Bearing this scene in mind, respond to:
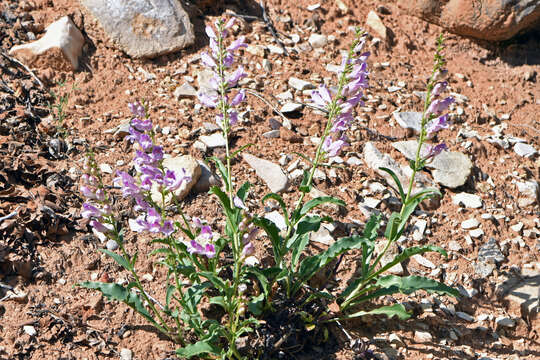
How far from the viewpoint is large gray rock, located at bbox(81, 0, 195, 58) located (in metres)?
5.21

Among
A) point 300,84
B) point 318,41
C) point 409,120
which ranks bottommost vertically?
point 409,120

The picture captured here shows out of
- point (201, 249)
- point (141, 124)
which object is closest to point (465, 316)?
point (201, 249)

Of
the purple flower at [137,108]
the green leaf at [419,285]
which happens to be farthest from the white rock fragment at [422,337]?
the purple flower at [137,108]

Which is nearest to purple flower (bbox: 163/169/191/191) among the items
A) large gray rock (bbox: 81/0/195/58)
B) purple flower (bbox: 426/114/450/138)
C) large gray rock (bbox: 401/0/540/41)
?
purple flower (bbox: 426/114/450/138)

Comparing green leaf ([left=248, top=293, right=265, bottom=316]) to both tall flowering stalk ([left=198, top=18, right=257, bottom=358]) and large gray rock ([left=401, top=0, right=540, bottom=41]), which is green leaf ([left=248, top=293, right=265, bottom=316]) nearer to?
tall flowering stalk ([left=198, top=18, right=257, bottom=358])

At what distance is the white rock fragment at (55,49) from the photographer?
194 inches

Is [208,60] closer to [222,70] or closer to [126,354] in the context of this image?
[222,70]

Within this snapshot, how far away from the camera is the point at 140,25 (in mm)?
5234

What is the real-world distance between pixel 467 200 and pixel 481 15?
2324mm

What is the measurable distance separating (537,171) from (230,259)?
300 centimetres

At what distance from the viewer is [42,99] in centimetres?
475

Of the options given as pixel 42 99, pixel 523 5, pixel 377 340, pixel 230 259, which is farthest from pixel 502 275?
pixel 42 99

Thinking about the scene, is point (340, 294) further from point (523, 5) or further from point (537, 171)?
point (523, 5)

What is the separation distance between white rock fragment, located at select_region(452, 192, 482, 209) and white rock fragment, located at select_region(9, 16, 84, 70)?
3.50 metres
